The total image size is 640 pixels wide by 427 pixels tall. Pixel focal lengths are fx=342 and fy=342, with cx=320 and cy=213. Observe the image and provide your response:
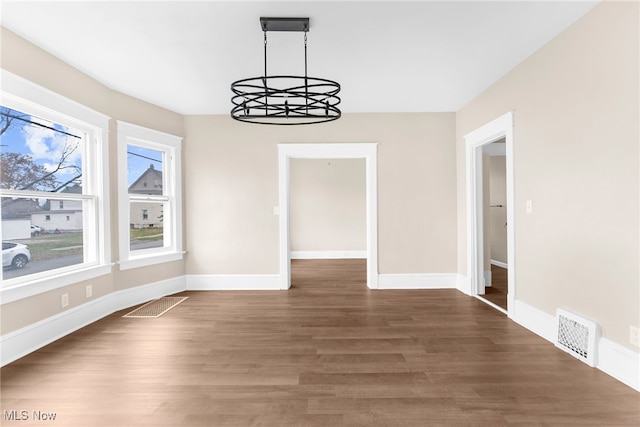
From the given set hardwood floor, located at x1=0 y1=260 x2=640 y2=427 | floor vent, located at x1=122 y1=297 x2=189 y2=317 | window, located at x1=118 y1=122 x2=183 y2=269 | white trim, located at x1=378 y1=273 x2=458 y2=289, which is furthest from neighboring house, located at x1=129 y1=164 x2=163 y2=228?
white trim, located at x1=378 y1=273 x2=458 y2=289

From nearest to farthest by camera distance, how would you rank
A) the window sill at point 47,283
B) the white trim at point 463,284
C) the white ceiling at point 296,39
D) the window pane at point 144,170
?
the white ceiling at point 296,39 < the window sill at point 47,283 < the window pane at point 144,170 < the white trim at point 463,284

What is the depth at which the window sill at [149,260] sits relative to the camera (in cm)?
429

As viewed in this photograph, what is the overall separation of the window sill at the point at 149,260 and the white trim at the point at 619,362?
4.82 meters

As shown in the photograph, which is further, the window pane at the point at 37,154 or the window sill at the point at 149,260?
the window sill at the point at 149,260

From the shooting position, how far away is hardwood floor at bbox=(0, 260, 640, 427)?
79.3 inches

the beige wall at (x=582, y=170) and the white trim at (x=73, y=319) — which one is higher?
the beige wall at (x=582, y=170)

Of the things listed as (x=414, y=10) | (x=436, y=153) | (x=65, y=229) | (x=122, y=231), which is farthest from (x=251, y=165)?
(x=414, y=10)

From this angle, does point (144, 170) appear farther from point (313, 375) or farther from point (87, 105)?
point (313, 375)

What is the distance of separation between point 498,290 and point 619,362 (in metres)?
2.62

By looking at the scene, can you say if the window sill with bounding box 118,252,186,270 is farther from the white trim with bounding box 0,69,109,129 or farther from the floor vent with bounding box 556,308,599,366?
the floor vent with bounding box 556,308,599,366

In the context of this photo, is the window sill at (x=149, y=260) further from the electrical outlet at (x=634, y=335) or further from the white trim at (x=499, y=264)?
the white trim at (x=499, y=264)

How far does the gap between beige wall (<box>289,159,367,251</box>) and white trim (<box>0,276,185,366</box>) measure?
398 centimetres

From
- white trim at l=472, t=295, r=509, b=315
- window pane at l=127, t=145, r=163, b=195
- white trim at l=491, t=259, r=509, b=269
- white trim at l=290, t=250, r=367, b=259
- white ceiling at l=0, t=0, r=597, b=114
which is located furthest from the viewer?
white trim at l=290, t=250, r=367, b=259

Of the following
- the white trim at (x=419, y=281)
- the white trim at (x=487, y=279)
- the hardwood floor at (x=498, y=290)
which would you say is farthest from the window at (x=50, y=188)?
the white trim at (x=487, y=279)
